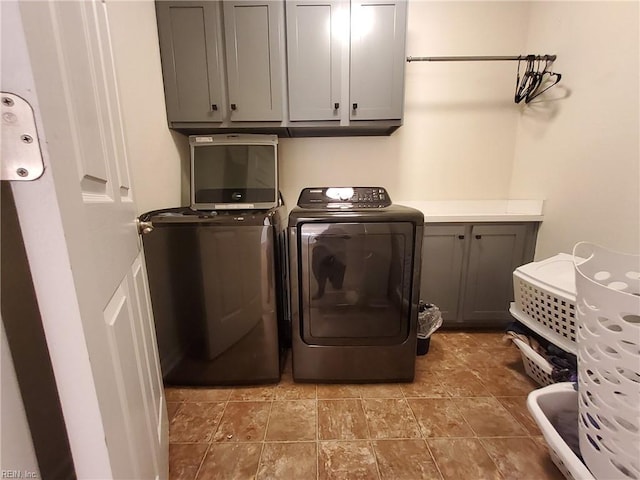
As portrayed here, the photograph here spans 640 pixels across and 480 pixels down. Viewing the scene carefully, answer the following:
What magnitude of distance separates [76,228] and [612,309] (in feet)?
4.06

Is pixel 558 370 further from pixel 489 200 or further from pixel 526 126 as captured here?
pixel 526 126

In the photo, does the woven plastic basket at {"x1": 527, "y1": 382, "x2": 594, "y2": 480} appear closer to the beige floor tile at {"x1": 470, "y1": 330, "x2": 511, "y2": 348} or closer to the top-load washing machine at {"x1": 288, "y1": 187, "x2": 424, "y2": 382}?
the top-load washing machine at {"x1": 288, "y1": 187, "x2": 424, "y2": 382}

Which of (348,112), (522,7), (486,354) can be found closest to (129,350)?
(348,112)

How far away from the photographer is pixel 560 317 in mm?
1243

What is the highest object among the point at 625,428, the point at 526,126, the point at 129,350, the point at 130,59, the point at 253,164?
the point at 130,59

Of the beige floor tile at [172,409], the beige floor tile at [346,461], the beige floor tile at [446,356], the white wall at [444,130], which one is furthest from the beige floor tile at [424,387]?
the white wall at [444,130]

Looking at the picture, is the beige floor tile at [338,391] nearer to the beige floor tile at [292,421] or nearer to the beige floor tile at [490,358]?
the beige floor tile at [292,421]

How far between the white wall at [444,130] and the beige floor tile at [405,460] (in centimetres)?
166

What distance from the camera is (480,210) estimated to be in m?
2.11

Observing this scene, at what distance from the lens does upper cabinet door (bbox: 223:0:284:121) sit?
5.24 feet

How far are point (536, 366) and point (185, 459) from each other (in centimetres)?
178

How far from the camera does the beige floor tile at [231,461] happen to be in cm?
108

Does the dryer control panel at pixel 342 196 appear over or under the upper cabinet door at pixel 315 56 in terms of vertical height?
under

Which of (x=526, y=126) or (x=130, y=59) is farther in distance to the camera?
(x=526, y=126)
